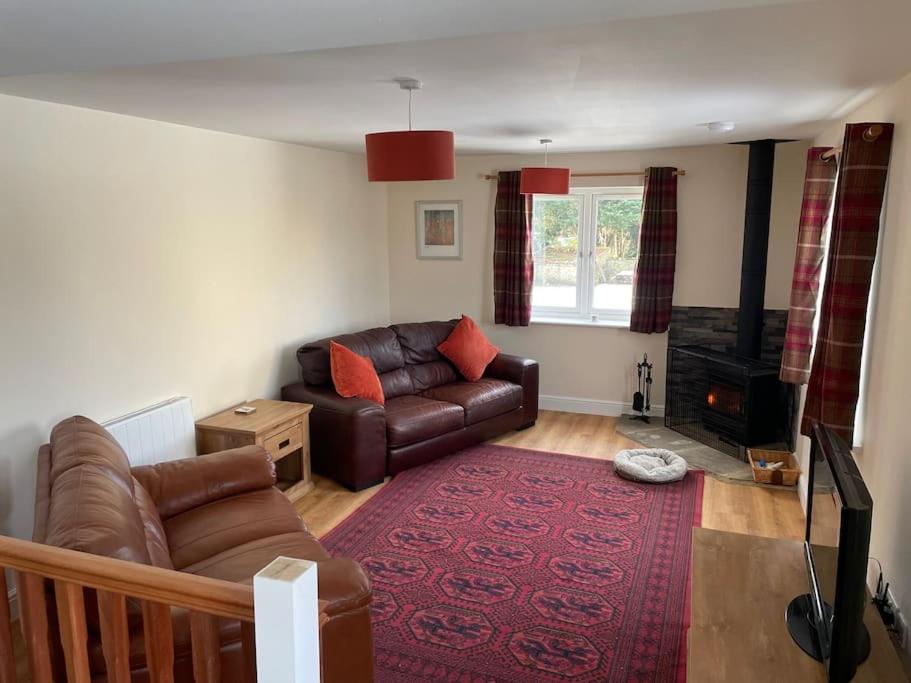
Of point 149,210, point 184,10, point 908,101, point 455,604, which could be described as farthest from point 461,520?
point 184,10

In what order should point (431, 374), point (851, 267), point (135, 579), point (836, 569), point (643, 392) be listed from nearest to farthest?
point (135, 579) → point (836, 569) → point (851, 267) → point (431, 374) → point (643, 392)

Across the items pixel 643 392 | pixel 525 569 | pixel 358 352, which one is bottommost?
pixel 525 569

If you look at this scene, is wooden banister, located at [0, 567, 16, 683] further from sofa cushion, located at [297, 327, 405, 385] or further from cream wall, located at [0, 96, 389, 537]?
sofa cushion, located at [297, 327, 405, 385]

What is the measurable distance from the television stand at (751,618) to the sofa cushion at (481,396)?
95.3 inches

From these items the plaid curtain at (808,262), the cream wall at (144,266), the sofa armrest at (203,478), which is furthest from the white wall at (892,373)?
the cream wall at (144,266)

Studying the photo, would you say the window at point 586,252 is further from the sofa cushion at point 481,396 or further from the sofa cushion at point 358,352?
the sofa cushion at point 358,352

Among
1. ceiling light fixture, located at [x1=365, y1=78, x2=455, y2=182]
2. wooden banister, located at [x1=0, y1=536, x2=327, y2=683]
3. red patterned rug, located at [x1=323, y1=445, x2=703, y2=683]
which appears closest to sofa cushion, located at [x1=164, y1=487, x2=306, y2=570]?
red patterned rug, located at [x1=323, y1=445, x2=703, y2=683]

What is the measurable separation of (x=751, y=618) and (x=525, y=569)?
1383mm

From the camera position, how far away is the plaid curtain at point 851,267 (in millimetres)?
2904

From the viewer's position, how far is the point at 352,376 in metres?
4.77

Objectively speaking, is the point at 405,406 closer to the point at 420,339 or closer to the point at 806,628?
the point at 420,339

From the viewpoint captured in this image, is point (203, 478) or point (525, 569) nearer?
point (203, 478)

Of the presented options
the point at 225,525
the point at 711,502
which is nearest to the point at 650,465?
the point at 711,502

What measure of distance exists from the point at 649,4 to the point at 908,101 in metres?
1.94
